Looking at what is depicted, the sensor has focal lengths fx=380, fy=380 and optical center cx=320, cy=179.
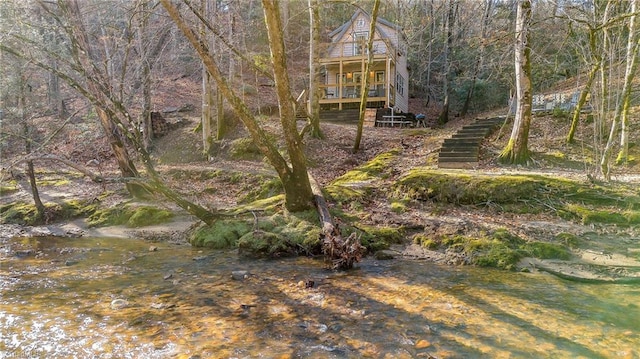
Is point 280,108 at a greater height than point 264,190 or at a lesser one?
greater

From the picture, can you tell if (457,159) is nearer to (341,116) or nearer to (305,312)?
(305,312)

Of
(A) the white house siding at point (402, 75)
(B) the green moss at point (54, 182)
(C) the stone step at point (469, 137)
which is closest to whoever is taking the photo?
(C) the stone step at point (469, 137)

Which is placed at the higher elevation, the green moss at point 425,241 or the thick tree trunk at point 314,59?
the thick tree trunk at point 314,59

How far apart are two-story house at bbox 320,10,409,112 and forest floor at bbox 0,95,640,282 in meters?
6.74

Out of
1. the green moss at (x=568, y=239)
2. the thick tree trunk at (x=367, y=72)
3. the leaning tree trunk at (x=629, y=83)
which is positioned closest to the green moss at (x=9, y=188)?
the thick tree trunk at (x=367, y=72)

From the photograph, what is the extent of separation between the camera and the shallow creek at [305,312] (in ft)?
12.4

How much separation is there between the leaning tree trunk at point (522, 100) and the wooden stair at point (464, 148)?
3.20ft

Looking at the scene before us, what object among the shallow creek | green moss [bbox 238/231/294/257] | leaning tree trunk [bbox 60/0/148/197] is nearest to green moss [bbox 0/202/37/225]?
leaning tree trunk [bbox 60/0/148/197]

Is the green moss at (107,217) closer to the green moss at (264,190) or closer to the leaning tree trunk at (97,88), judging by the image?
the leaning tree trunk at (97,88)

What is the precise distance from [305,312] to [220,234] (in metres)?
4.01

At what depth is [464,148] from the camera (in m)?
12.6

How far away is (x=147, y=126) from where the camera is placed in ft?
65.5

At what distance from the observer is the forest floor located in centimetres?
660

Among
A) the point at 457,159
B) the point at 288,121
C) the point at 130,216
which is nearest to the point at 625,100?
the point at 457,159
